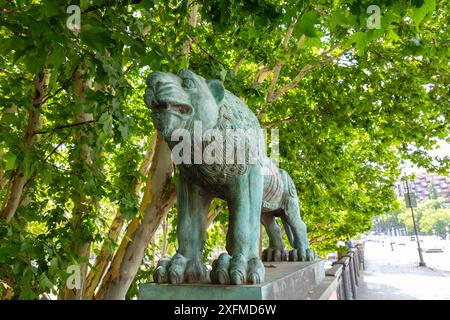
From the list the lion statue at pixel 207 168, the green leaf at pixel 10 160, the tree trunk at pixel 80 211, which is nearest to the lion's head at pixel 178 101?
the lion statue at pixel 207 168

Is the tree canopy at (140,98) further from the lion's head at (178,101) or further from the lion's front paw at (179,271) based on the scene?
the lion's front paw at (179,271)

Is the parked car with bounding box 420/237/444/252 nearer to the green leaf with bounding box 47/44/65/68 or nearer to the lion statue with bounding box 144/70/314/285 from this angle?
the lion statue with bounding box 144/70/314/285

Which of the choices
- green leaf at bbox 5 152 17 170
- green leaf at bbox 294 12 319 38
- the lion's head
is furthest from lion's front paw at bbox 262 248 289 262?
green leaf at bbox 5 152 17 170

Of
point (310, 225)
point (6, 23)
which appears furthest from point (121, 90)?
point (310, 225)

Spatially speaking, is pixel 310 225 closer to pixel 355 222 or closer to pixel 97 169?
pixel 355 222

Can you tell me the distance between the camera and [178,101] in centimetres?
205

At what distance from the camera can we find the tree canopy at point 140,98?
2529mm

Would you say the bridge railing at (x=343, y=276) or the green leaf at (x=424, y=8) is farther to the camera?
the bridge railing at (x=343, y=276)

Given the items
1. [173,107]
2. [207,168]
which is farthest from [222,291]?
[173,107]

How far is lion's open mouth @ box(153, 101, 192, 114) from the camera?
81.1 inches

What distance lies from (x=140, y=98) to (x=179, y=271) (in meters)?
6.97

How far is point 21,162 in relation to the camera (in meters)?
3.16

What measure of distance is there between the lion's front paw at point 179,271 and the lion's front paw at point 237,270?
0.15 meters

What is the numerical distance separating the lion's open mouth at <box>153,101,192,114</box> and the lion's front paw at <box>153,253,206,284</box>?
891mm
